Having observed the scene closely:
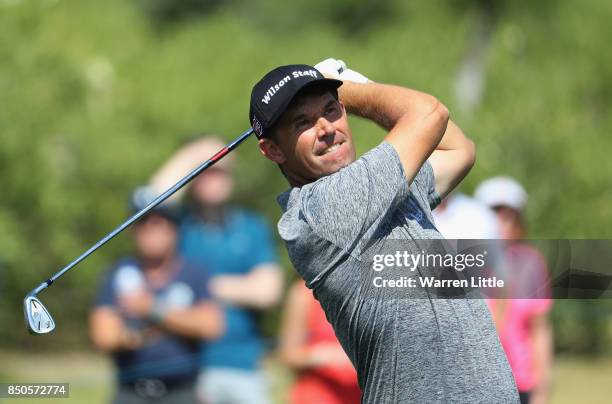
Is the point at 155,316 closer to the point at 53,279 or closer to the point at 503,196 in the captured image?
the point at 53,279

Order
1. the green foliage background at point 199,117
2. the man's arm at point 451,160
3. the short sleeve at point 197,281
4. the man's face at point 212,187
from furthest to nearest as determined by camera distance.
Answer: the green foliage background at point 199,117 → the man's face at point 212,187 → the short sleeve at point 197,281 → the man's arm at point 451,160

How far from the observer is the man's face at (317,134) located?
3.06 meters

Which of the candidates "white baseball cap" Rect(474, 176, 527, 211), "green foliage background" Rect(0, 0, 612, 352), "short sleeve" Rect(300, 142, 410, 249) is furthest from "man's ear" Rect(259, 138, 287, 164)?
"green foliage background" Rect(0, 0, 612, 352)

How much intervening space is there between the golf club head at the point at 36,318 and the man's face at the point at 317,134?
1.02 m

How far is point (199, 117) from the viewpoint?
14.3 metres

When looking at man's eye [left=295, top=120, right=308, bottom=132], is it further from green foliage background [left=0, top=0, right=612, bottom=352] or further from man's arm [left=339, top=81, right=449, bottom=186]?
green foliage background [left=0, top=0, right=612, bottom=352]

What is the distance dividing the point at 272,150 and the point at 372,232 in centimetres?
43

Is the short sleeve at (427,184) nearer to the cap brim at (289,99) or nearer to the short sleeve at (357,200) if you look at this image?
the short sleeve at (357,200)

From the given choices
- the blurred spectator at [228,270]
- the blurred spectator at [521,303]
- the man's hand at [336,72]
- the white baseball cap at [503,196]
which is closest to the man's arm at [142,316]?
the blurred spectator at [228,270]

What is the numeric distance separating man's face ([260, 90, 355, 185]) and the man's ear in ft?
0.18

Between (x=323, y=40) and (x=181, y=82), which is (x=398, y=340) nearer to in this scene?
(x=181, y=82)

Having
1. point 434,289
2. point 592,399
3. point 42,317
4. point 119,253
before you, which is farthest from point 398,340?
point 119,253

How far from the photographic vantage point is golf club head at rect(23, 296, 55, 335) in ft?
11.4

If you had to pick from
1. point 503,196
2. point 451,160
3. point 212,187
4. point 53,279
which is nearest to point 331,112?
point 451,160
